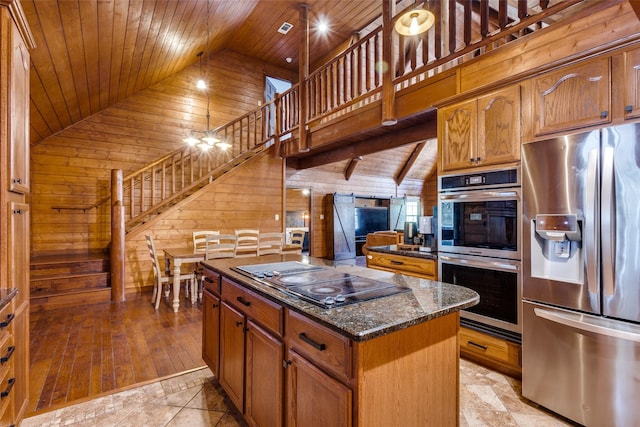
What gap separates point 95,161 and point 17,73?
477cm

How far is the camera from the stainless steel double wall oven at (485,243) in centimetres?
228

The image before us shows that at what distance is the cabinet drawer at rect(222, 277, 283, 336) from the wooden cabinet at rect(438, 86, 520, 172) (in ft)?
6.61

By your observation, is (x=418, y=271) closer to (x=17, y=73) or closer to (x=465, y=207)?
(x=465, y=207)

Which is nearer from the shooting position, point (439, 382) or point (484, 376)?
point (439, 382)

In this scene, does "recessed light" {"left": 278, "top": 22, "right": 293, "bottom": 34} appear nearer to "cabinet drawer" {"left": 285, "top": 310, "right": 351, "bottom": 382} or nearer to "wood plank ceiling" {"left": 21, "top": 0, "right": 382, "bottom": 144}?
"wood plank ceiling" {"left": 21, "top": 0, "right": 382, "bottom": 144}

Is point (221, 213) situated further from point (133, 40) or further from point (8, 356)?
point (8, 356)

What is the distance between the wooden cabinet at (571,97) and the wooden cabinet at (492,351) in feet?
5.17

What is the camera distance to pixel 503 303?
236 cm

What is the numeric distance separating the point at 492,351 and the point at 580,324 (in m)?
0.77

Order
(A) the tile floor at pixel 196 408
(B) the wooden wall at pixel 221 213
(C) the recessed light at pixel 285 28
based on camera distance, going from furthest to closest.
Result: (C) the recessed light at pixel 285 28 → (B) the wooden wall at pixel 221 213 → (A) the tile floor at pixel 196 408

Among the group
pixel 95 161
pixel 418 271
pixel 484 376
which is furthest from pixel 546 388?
pixel 95 161

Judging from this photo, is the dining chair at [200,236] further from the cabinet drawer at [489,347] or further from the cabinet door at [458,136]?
the cabinet drawer at [489,347]

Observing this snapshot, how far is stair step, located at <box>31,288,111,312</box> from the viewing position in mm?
4172

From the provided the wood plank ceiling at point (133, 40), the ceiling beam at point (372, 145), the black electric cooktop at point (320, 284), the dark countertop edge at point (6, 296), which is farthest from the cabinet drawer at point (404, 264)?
the wood plank ceiling at point (133, 40)
